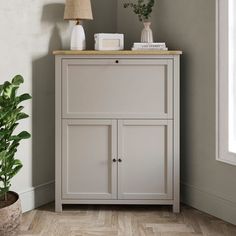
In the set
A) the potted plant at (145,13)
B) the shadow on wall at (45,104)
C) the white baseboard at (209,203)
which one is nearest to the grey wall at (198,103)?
the white baseboard at (209,203)

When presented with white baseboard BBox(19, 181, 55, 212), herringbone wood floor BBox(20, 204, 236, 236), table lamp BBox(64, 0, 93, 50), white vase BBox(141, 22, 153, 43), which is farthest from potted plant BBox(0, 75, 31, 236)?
white vase BBox(141, 22, 153, 43)

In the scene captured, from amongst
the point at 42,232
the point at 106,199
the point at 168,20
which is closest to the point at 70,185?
the point at 106,199

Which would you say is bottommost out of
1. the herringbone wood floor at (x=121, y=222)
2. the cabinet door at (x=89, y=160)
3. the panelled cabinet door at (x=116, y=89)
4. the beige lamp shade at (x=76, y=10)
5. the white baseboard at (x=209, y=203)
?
the herringbone wood floor at (x=121, y=222)

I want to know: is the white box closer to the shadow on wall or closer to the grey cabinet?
the grey cabinet

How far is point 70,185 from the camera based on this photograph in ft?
11.0

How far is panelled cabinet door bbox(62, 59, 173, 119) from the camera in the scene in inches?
128

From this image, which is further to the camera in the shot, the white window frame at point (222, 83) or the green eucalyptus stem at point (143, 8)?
the green eucalyptus stem at point (143, 8)

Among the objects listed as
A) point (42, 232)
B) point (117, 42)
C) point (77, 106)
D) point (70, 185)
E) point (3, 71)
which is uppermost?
point (117, 42)

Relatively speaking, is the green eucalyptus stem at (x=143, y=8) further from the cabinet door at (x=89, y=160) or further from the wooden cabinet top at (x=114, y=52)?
the cabinet door at (x=89, y=160)

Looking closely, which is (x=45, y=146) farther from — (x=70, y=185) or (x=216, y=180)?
(x=216, y=180)

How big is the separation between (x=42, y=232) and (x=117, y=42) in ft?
4.59

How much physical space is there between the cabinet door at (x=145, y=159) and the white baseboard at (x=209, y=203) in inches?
9.2

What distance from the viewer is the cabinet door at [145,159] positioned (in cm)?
329

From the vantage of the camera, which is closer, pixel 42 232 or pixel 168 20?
pixel 42 232
